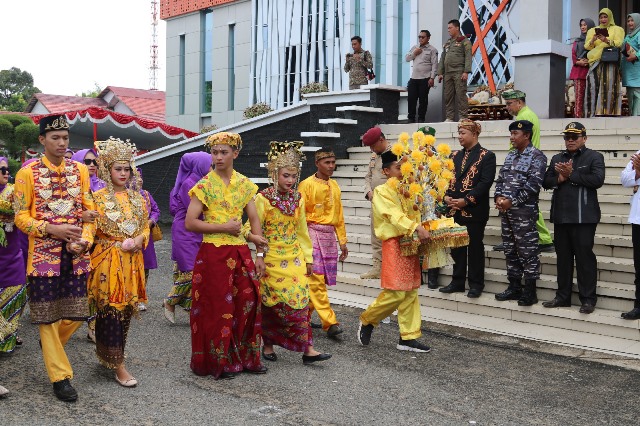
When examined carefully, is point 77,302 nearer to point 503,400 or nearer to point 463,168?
point 503,400

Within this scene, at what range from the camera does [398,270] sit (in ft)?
23.4

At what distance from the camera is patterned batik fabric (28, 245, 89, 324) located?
5.63 m

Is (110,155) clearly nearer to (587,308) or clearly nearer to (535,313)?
(535,313)

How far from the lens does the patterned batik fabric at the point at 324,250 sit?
26.2ft

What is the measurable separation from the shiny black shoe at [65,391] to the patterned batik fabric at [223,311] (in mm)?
1023

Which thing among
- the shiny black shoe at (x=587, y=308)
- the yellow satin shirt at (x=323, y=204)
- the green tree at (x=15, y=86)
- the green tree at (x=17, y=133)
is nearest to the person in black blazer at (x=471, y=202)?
the shiny black shoe at (x=587, y=308)

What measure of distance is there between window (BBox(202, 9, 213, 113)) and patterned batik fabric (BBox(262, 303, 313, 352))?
89.5ft

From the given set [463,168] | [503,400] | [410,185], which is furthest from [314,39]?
[503,400]

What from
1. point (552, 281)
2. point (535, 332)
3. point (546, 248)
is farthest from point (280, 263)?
point (546, 248)

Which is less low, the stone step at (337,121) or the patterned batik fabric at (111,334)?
the stone step at (337,121)

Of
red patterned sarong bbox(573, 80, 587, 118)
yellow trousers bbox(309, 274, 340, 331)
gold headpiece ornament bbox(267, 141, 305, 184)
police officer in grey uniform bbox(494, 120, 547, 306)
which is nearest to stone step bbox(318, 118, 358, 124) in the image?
red patterned sarong bbox(573, 80, 587, 118)

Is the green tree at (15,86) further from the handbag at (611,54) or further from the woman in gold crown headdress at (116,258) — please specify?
the woman in gold crown headdress at (116,258)

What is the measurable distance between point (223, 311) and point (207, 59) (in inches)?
1114

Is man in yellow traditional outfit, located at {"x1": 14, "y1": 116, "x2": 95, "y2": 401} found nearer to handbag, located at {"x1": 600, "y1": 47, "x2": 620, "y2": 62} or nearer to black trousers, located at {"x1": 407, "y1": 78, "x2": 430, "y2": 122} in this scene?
handbag, located at {"x1": 600, "y1": 47, "x2": 620, "y2": 62}
